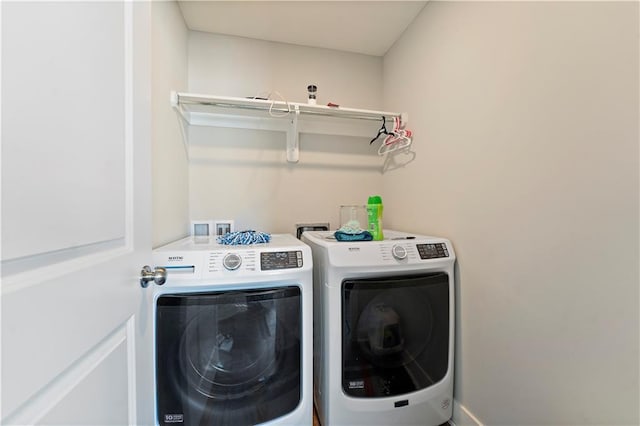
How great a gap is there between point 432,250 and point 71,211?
1.37 meters

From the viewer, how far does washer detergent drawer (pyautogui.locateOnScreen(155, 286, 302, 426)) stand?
1.02 metres

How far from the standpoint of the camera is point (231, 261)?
1056 millimetres

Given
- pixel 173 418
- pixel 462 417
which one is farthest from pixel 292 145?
pixel 462 417

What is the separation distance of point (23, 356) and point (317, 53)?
2.29 m

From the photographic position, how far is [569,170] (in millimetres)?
871

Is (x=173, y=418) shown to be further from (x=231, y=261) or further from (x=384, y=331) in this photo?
(x=384, y=331)

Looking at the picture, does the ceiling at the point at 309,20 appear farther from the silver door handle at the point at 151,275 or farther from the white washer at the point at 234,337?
the silver door handle at the point at 151,275

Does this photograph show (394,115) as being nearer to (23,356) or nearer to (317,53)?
(317,53)

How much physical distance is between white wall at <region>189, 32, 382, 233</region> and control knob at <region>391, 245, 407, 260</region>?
903mm

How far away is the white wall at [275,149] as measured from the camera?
1.84 meters

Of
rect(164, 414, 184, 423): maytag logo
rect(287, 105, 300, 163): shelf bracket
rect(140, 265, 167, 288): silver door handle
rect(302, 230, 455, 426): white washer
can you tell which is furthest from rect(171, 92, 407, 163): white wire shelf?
rect(164, 414, 184, 423): maytag logo

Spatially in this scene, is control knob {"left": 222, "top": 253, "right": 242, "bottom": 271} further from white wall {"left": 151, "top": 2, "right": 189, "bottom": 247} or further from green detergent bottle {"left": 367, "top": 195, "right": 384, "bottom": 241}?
green detergent bottle {"left": 367, "top": 195, "right": 384, "bottom": 241}

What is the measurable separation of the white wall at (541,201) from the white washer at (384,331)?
15 centimetres

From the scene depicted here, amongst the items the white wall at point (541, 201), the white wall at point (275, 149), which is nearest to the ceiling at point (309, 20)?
the white wall at point (275, 149)
